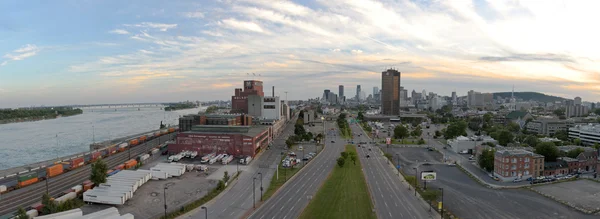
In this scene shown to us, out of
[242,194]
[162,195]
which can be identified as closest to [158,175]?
[162,195]

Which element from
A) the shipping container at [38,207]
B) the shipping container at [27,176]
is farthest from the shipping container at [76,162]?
the shipping container at [38,207]

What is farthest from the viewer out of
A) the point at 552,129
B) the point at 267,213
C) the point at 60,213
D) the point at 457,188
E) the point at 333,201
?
the point at 552,129

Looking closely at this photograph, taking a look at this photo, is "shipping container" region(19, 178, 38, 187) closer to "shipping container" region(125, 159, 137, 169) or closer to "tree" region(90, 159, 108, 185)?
"tree" region(90, 159, 108, 185)

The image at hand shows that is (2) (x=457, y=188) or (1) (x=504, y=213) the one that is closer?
(1) (x=504, y=213)

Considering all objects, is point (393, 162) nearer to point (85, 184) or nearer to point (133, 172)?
point (133, 172)

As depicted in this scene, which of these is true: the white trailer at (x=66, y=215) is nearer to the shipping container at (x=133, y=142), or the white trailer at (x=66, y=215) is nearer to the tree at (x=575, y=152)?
the shipping container at (x=133, y=142)

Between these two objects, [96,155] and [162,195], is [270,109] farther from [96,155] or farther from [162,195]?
[162,195]

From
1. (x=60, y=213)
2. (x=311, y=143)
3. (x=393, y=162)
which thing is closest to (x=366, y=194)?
(x=393, y=162)
